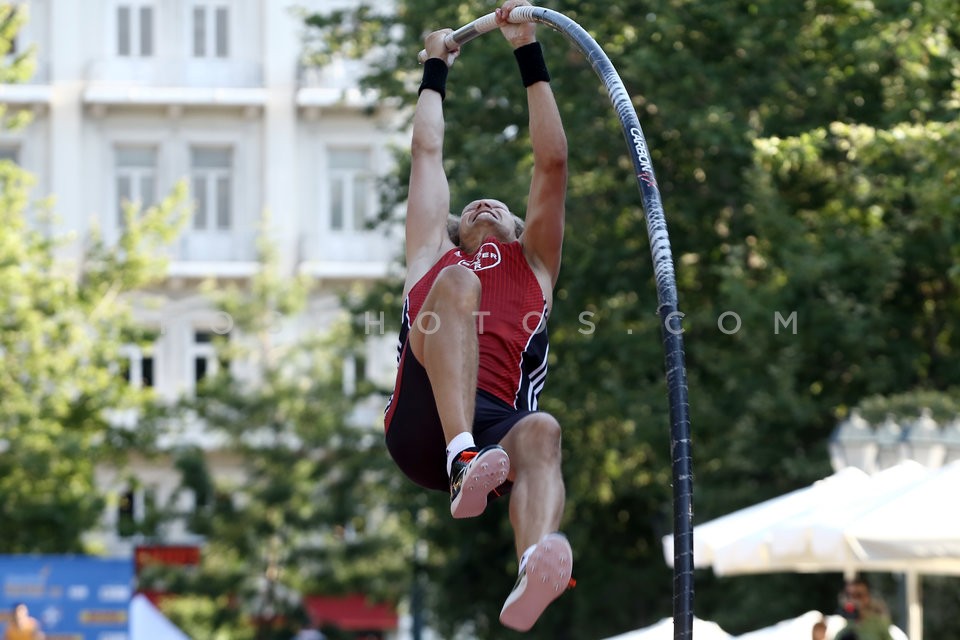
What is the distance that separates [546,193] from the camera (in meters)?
7.73

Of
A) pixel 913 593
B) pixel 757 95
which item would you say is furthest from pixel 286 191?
pixel 913 593

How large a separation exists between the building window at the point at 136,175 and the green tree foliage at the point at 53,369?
9.95 meters

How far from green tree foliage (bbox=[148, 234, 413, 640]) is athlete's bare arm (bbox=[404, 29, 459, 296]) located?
2234 centimetres

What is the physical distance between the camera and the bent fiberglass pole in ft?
22.4

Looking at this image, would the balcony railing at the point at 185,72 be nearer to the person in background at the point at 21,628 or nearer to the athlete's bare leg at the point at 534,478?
the person in background at the point at 21,628

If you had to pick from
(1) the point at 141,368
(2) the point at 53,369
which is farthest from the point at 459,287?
(1) the point at 141,368

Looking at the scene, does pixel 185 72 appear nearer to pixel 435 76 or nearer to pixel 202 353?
pixel 202 353

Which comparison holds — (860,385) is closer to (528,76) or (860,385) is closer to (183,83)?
(528,76)

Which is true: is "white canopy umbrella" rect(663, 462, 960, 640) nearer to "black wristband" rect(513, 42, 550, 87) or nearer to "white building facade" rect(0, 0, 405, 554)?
"black wristband" rect(513, 42, 550, 87)

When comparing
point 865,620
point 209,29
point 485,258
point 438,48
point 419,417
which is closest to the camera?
point 419,417

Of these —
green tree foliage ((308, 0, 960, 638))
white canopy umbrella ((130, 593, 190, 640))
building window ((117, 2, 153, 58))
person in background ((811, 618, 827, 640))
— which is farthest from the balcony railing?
person in background ((811, 618, 827, 640))

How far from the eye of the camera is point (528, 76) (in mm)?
8031

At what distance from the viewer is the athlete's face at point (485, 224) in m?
7.85

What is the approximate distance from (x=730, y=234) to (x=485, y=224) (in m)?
16.0
